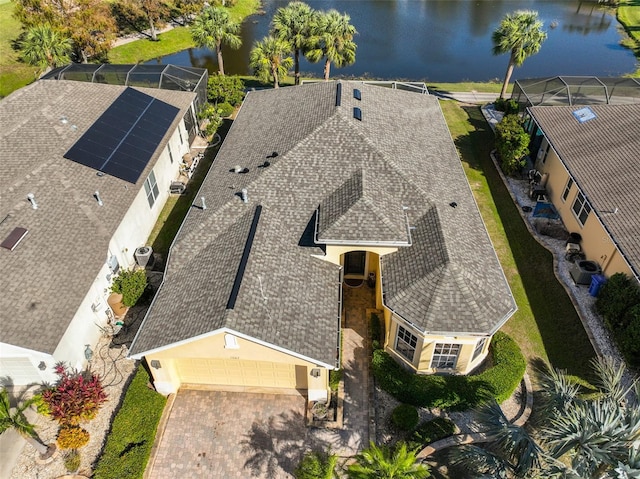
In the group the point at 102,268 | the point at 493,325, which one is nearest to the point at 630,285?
the point at 493,325

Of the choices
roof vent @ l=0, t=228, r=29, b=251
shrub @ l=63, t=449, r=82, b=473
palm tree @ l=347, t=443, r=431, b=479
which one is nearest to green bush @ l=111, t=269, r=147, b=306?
roof vent @ l=0, t=228, r=29, b=251

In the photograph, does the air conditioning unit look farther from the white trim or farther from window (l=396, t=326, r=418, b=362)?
window (l=396, t=326, r=418, b=362)

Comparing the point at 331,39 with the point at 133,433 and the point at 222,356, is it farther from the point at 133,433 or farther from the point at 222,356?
the point at 133,433

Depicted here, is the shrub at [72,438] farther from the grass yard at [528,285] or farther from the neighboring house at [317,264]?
the grass yard at [528,285]

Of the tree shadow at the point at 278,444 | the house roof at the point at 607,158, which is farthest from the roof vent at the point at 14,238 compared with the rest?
the house roof at the point at 607,158

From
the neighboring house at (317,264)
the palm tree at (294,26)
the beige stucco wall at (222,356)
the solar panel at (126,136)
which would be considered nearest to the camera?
the beige stucco wall at (222,356)

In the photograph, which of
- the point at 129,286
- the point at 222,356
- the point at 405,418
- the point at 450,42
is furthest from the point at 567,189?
the point at 450,42
